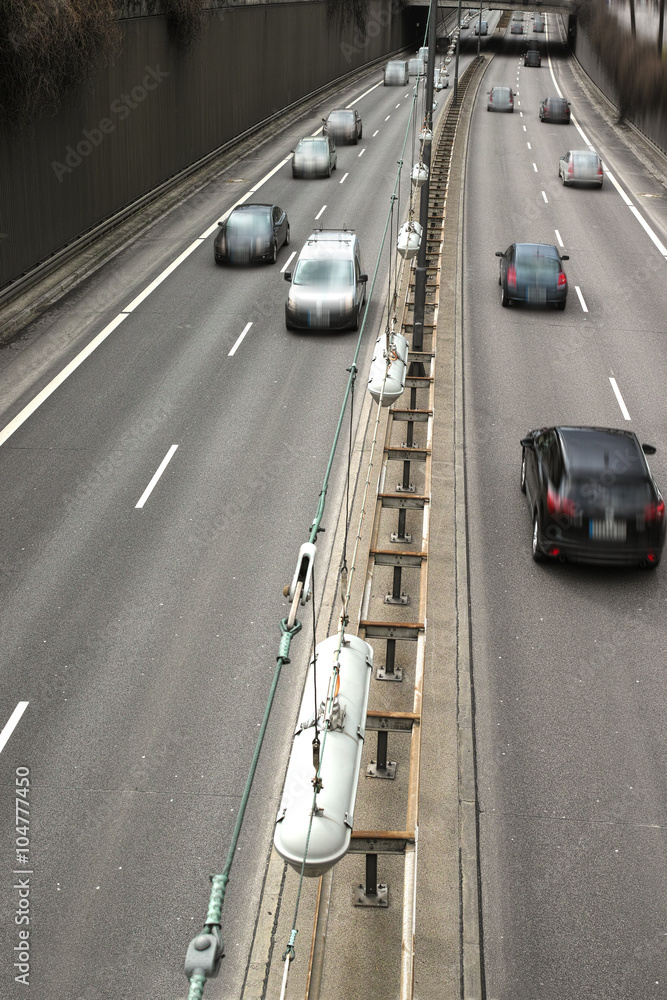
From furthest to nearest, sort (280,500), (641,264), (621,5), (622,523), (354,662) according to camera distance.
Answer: (621,5) < (641,264) < (280,500) < (622,523) < (354,662)

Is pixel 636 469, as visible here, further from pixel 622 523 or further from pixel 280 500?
pixel 280 500

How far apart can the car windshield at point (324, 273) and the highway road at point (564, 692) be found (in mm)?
3198

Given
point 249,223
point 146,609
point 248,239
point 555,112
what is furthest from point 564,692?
point 555,112

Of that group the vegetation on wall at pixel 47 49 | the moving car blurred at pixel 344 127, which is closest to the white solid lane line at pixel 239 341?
the vegetation on wall at pixel 47 49

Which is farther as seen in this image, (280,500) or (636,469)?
(280,500)

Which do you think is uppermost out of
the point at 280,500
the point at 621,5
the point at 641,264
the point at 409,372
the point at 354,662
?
the point at 621,5

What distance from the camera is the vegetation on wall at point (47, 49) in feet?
72.8

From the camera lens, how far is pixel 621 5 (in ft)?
221

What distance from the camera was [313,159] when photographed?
39.2m

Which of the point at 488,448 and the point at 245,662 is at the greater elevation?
the point at 488,448

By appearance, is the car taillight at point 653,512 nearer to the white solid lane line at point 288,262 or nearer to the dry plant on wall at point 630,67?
the white solid lane line at point 288,262

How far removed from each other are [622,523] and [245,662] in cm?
542

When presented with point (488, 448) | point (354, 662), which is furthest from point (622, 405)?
point (354, 662)

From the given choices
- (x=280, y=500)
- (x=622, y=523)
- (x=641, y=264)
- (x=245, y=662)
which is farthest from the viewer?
(x=641, y=264)
